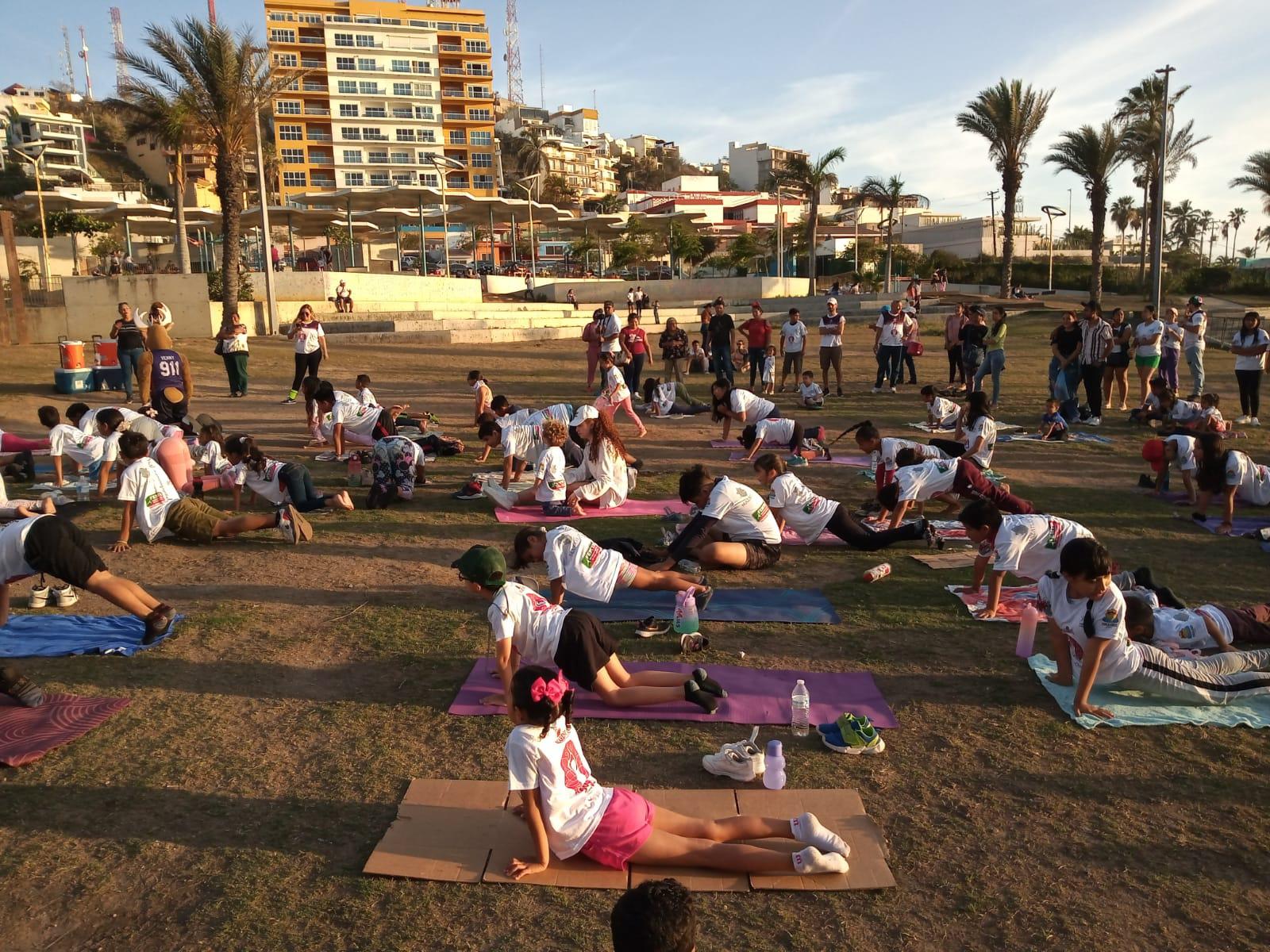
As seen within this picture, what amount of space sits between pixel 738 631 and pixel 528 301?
37.5 metres

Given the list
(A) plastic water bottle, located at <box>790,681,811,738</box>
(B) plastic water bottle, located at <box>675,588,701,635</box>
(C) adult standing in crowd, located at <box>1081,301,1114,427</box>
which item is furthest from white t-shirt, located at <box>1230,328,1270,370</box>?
(A) plastic water bottle, located at <box>790,681,811,738</box>

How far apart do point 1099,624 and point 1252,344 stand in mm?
11488

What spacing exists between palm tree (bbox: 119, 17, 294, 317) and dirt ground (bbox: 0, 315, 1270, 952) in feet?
66.8

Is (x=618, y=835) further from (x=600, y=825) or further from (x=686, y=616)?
(x=686, y=616)

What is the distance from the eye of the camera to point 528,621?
532cm

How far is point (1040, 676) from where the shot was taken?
243 inches

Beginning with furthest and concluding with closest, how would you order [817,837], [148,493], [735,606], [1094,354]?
[1094,354]
[148,493]
[735,606]
[817,837]

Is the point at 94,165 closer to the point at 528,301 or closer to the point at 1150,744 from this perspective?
the point at 528,301

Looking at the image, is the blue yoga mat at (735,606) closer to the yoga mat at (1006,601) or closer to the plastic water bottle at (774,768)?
the yoga mat at (1006,601)

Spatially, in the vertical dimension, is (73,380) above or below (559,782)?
above

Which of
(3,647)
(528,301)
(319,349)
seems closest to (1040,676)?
(3,647)

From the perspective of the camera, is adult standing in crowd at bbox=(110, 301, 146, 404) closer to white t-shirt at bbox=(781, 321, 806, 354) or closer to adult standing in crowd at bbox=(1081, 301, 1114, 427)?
white t-shirt at bbox=(781, 321, 806, 354)

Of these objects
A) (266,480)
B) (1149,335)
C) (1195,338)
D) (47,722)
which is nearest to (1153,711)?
(47,722)

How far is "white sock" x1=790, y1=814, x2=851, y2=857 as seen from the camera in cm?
411
